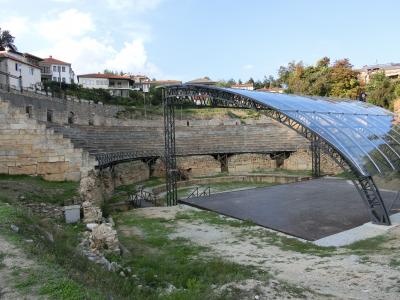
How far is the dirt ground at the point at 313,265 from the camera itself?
28.7ft

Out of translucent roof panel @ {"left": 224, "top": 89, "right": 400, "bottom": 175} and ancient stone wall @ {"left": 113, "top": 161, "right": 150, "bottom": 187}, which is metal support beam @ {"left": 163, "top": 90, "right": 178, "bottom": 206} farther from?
translucent roof panel @ {"left": 224, "top": 89, "right": 400, "bottom": 175}

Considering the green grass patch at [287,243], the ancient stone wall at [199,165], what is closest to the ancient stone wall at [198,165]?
the ancient stone wall at [199,165]

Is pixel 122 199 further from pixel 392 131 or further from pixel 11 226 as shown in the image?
pixel 392 131

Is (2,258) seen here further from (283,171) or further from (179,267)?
(283,171)

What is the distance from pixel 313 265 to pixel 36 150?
14830mm

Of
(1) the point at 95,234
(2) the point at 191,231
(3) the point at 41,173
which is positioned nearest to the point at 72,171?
(3) the point at 41,173

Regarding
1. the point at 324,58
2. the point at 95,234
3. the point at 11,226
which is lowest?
the point at 95,234

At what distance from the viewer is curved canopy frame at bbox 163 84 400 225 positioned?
16.4 meters

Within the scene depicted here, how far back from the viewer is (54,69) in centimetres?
7025

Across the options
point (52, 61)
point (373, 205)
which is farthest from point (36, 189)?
point (52, 61)

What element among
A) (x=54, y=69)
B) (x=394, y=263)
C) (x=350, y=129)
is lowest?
(x=394, y=263)

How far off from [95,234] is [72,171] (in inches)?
360

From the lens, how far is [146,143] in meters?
34.7

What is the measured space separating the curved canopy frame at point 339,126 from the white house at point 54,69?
5238 centimetres
